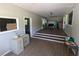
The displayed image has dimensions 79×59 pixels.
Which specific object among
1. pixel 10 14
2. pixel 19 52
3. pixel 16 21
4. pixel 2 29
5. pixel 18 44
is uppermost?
pixel 10 14

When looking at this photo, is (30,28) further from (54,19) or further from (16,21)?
(54,19)

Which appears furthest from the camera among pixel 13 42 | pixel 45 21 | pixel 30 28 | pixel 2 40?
pixel 45 21

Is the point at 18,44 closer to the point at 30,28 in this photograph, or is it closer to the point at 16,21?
the point at 16,21

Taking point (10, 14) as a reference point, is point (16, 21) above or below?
below

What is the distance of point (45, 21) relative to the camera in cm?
1330

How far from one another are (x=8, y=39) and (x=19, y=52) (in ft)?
2.62

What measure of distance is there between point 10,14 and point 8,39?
118 centimetres

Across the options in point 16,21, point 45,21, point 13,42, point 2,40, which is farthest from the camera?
point 45,21

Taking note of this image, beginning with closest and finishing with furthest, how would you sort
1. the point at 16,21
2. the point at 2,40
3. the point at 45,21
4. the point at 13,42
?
the point at 2,40, the point at 13,42, the point at 16,21, the point at 45,21

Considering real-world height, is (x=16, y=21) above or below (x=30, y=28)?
above

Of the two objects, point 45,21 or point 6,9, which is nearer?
point 6,9

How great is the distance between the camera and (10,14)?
12.4 feet

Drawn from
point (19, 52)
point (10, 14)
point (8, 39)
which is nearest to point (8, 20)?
point (10, 14)

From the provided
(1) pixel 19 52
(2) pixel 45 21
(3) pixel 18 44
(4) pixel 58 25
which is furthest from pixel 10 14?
(4) pixel 58 25
